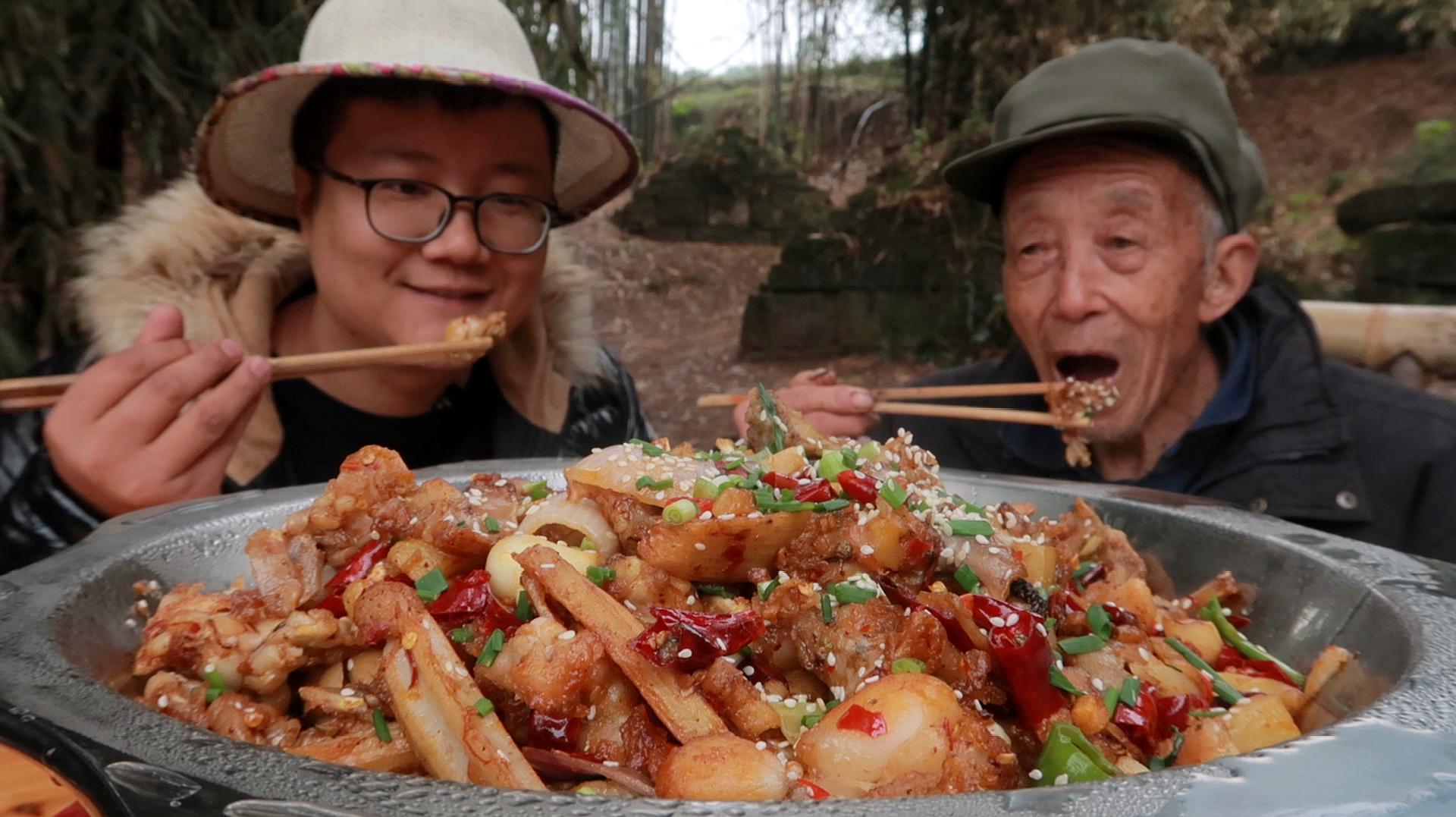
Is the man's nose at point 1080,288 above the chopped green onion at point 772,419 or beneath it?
above

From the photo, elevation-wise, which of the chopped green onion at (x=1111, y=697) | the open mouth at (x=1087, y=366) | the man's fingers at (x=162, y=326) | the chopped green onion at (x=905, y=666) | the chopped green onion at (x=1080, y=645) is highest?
the man's fingers at (x=162, y=326)

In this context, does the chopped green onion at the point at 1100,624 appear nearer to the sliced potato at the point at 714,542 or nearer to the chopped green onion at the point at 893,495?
the chopped green onion at the point at 893,495

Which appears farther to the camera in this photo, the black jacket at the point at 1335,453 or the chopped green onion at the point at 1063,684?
the black jacket at the point at 1335,453

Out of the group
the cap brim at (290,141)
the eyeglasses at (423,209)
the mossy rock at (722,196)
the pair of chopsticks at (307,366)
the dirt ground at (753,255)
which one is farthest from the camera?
the mossy rock at (722,196)

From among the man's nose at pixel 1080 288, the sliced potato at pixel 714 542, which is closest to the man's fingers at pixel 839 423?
the man's nose at pixel 1080 288

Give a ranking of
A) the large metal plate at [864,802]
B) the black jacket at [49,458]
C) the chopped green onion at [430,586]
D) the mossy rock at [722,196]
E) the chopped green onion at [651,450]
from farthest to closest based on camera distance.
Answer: the mossy rock at [722,196], the black jacket at [49,458], the chopped green onion at [651,450], the chopped green onion at [430,586], the large metal plate at [864,802]
